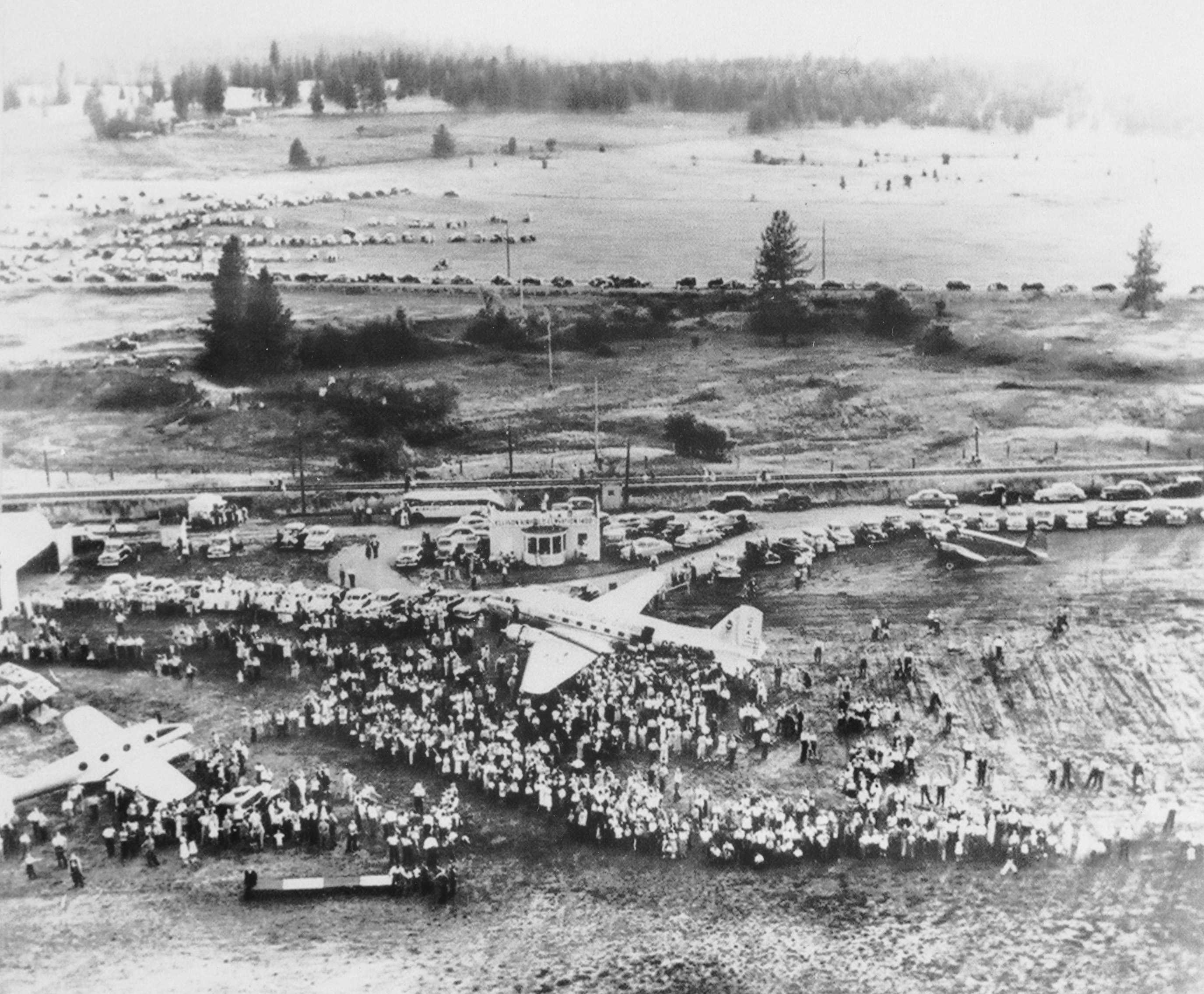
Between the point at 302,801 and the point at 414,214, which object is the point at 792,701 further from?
the point at 414,214

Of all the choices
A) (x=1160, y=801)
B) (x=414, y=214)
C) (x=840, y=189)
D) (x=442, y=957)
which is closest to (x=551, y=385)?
(x=414, y=214)

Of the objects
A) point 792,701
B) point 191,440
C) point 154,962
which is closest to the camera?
point 154,962

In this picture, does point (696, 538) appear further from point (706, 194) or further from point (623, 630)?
point (706, 194)

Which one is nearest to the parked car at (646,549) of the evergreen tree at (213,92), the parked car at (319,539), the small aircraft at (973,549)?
the small aircraft at (973,549)

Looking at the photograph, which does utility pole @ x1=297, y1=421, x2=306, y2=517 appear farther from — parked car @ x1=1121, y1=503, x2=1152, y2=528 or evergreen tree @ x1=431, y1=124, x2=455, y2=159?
parked car @ x1=1121, y1=503, x2=1152, y2=528

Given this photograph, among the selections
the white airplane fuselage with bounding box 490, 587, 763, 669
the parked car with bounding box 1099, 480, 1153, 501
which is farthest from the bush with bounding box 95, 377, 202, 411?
the parked car with bounding box 1099, 480, 1153, 501

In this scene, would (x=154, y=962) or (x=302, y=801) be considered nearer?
(x=154, y=962)

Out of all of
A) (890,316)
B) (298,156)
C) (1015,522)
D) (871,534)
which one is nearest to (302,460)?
(298,156)
